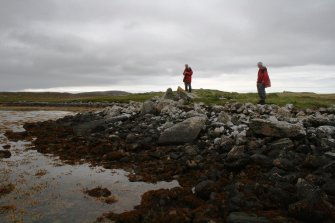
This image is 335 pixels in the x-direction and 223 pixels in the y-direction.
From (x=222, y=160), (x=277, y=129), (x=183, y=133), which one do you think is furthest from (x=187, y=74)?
(x=222, y=160)

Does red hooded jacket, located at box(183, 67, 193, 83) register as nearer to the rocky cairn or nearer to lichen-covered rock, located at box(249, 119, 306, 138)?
the rocky cairn

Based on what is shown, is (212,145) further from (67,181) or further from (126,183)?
(67,181)

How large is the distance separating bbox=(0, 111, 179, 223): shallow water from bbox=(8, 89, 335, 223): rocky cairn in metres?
0.62

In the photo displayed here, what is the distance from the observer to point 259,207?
327 inches

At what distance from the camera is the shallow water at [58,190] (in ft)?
29.2

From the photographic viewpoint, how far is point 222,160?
1293 centimetres

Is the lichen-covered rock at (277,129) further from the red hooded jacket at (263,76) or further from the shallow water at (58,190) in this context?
the red hooded jacket at (263,76)

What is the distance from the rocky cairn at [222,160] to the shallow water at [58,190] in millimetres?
624

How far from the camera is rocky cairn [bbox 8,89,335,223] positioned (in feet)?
27.1

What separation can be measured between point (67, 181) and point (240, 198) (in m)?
6.34

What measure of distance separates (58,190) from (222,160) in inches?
234

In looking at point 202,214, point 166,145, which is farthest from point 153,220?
point 166,145

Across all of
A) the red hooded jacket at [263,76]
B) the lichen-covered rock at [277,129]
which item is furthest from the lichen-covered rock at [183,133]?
the red hooded jacket at [263,76]

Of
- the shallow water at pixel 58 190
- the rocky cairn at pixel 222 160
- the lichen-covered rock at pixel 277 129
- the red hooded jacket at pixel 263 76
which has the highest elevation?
the red hooded jacket at pixel 263 76
